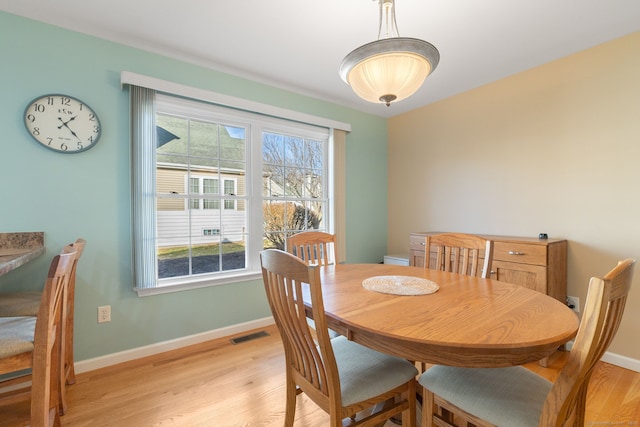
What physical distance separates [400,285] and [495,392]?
556 mm

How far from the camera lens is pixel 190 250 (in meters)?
2.52

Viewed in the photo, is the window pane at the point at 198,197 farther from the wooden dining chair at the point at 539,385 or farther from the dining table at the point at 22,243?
the wooden dining chair at the point at 539,385

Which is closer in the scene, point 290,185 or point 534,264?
point 534,264

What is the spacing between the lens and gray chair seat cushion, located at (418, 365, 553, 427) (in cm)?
96

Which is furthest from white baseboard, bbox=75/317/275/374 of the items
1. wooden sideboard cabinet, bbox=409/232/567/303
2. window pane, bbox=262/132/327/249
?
wooden sideboard cabinet, bbox=409/232/567/303

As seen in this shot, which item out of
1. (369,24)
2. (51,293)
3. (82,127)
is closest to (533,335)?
(51,293)

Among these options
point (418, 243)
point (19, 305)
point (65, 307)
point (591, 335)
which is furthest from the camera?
point (418, 243)

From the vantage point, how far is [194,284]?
2447 millimetres

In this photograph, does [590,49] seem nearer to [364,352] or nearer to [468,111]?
[468,111]

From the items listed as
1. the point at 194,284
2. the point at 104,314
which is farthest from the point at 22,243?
the point at 194,284

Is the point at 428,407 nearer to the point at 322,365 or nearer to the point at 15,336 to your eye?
the point at 322,365

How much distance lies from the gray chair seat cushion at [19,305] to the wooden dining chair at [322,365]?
4.57ft

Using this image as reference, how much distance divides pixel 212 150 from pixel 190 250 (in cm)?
92

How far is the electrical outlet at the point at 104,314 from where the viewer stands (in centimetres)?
209
